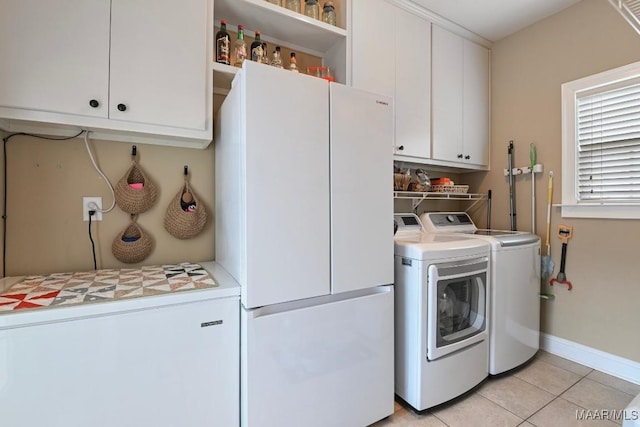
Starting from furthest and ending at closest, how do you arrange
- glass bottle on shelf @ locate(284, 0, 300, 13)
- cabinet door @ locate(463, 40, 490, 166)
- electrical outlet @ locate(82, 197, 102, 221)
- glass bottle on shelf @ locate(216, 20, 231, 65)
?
cabinet door @ locate(463, 40, 490, 166) → glass bottle on shelf @ locate(284, 0, 300, 13) → glass bottle on shelf @ locate(216, 20, 231, 65) → electrical outlet @ locate(82, 197, 102, 221)

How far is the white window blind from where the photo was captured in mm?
1998

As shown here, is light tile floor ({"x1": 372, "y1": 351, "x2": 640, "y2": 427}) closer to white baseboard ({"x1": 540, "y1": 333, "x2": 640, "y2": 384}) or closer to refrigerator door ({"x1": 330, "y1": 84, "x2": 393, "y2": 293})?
white baseboard ({"x1": 540, "y1": 333, "x2": 640, "y2": 384})

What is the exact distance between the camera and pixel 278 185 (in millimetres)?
1273

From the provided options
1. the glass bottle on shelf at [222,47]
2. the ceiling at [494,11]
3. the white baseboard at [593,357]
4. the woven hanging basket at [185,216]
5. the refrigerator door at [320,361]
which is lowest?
the white baseboard at [593,357]

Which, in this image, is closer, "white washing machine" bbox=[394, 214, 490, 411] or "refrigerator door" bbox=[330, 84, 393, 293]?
"refrigerator door" bbox=[330, 84, 393, 293]

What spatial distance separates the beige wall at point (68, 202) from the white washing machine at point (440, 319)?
4.55 ft

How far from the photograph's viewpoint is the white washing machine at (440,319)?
1616 millimetres

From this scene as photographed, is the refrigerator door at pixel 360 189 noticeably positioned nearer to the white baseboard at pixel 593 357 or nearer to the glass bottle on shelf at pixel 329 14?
the glass bottle on shelf at pixel 329 14

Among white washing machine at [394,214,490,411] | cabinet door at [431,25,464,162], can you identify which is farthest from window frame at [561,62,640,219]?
white washing machine at [394,214,490,411]

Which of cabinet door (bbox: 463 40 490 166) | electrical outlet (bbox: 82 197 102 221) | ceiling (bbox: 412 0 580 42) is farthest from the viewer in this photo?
cabinet door (bbox: 463 40 490 166)

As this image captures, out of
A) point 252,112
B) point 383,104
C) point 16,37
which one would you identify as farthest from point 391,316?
point 16,37

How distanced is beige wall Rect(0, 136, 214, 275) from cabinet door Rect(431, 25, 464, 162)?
199 centimetres

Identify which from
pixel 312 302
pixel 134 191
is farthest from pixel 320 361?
pixel 134 191

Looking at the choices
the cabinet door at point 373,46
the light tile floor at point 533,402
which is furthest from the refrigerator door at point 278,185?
the light tile floor at point 533,402
